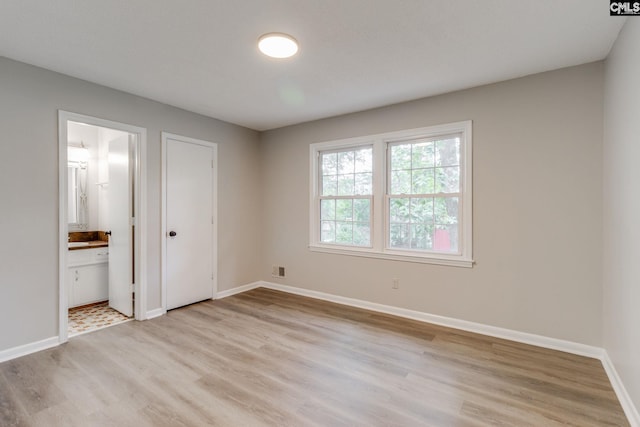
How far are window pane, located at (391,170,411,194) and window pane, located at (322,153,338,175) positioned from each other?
2.95 ft

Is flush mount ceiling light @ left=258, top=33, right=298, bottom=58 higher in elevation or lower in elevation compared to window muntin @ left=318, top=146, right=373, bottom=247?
higher

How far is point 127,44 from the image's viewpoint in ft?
7.85

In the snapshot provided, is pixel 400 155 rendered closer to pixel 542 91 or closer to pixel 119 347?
pixel 542 91

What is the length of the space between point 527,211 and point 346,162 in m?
2.20

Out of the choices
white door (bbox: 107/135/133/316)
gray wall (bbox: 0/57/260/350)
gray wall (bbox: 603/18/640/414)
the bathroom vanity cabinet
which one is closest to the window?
gray wall (bbox: 603/18/640/414)

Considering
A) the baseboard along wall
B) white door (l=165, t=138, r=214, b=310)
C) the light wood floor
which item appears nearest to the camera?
the light wood floor

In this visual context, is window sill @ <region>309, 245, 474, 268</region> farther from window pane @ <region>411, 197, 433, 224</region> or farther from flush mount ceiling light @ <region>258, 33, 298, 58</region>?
flush mount ceiling light @ <region>258, 33, 298, 58</region>

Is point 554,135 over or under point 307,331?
over

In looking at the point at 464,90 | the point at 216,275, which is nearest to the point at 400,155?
the point at 464,90

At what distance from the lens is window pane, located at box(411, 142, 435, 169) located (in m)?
3.55

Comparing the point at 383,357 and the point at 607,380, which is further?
the point at 383,357

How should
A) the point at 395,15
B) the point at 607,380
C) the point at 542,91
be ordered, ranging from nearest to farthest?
the point at 395,15 → the point at 607,380 → the point at 542,91

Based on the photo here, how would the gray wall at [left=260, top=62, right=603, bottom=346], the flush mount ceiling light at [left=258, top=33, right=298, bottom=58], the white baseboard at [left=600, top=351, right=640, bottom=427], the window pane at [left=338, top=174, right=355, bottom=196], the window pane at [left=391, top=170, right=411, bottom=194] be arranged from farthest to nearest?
the window pane at [left=338, top=174, right=355, bottom=196], the window pane at [left=391, top=170, right=411, bottom=194], the gray wall at [left=260, top=62, right=603, bottom=346], the flush mount ceiling light at [left=258, top=33, right=298, bottom=58], the white baseboard at [left=600, top=351, right=640, bottom=427]

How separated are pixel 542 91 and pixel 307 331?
3.25 metres
